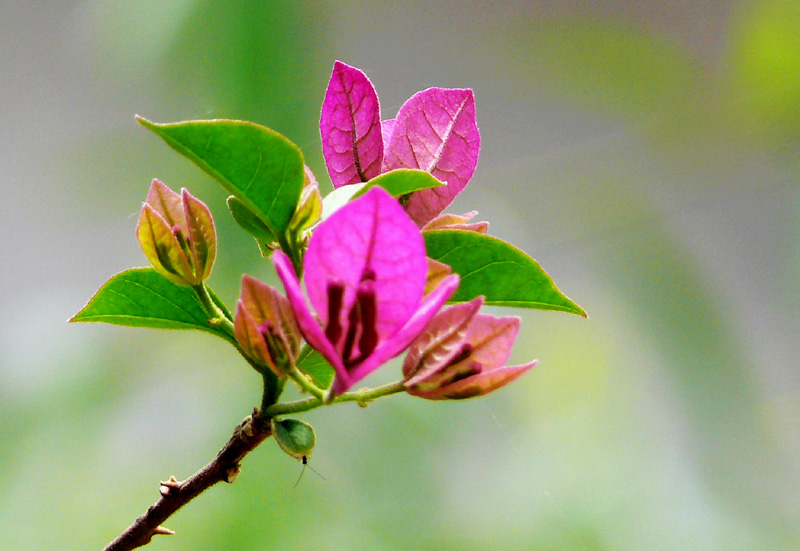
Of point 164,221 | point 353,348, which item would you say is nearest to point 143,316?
point 164,221

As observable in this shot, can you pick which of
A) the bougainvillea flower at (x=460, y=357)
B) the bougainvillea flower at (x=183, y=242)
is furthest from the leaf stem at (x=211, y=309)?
the bougainvillea flower at (x=460, y=357)

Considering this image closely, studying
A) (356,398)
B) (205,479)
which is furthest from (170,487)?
(356,398)

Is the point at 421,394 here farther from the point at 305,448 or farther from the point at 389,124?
the point at 389,124

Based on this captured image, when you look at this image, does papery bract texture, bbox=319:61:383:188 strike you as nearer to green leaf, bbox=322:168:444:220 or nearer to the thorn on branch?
green leaf, bbox=322:168:444:220

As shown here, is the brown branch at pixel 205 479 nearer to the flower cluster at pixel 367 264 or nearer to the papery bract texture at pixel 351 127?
the flower cluster at pixel 367 264

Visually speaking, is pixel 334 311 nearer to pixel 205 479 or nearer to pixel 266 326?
pixel 266 326

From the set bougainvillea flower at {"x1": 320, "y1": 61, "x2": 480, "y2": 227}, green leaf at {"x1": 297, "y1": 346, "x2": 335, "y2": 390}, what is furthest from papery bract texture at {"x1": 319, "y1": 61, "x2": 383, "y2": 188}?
green leaf at {"x1": 297, "y1": 346, "x2": 335, "y2": 390}
